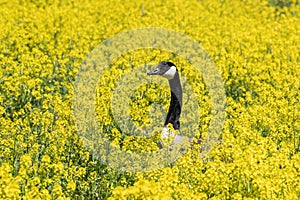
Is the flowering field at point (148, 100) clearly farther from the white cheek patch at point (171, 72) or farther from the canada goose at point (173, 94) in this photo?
the white cheek patch at point (171, 72)

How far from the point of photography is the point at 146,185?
4398 mm

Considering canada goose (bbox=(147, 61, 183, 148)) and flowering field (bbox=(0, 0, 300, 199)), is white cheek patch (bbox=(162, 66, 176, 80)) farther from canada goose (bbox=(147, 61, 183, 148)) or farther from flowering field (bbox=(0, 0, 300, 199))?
flowering field (bbox=(0, 0, 300, 199))

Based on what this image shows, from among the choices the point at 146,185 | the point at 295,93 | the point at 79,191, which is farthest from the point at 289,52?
the point at 146,185

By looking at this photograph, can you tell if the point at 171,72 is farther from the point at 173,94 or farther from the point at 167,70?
the point at 173,94

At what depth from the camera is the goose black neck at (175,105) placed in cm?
722

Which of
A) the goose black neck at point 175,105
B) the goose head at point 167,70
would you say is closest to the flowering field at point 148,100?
the goose black neck at point 175,105

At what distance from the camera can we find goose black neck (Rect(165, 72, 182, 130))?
7219mm

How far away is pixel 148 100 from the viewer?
866 centimetres

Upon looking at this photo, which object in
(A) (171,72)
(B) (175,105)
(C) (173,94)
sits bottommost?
(B) (175,105)

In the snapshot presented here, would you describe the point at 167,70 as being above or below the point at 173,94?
above

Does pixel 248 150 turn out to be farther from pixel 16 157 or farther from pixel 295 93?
pixel 295 93

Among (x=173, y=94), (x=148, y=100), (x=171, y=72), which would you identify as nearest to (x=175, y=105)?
(x=173, y=94)

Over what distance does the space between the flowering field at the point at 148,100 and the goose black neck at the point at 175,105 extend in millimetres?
426

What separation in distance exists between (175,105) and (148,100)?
4.69 ft
